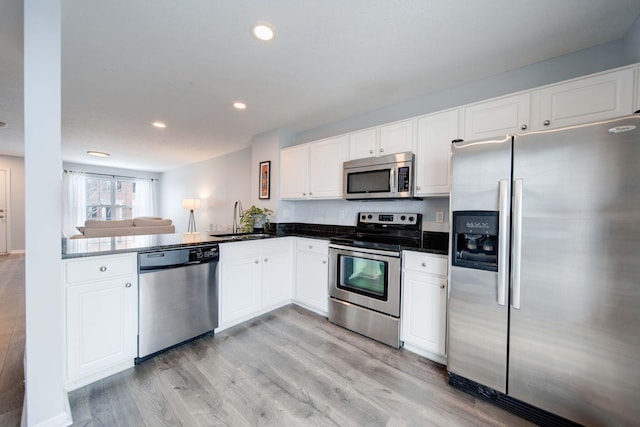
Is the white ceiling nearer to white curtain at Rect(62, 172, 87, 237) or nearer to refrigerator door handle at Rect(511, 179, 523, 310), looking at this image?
refrigerator door handle at Rect(511, 179, 523, 310)

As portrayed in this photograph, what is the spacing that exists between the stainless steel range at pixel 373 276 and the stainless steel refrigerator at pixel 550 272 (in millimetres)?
568

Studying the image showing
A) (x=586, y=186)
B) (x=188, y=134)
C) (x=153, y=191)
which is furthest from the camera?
(x=153, y=191)

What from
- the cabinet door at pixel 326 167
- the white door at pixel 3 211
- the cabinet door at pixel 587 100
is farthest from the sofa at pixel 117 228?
the cabinet door at pixel 587 100

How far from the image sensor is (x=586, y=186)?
136 cm

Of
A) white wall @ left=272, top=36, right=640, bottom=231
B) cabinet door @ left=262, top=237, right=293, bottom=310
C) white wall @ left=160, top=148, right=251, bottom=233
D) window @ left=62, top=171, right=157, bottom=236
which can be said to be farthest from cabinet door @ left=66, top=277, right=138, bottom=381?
window @ left=62, top=171, right=157, bottom=236

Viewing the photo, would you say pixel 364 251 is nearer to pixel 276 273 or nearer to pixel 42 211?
pixel 276 273

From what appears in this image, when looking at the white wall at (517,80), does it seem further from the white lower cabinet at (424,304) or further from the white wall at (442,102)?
the white lower cabinet at (424,304)

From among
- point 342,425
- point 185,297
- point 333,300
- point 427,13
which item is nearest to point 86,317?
point 185,297

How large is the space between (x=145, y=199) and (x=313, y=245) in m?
7.50

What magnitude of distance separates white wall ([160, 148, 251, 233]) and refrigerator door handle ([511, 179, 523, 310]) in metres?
3.33

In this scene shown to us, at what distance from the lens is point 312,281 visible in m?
2.99

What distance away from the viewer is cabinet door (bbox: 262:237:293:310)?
114 inches

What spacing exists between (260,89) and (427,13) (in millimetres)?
1598

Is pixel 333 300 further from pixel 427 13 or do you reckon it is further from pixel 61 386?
pixel 427 13
